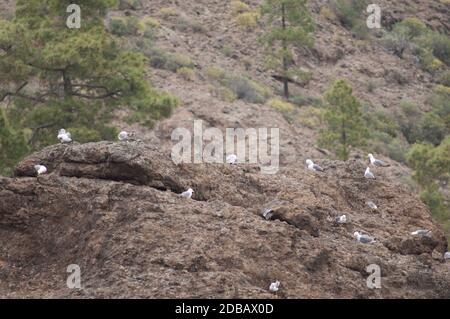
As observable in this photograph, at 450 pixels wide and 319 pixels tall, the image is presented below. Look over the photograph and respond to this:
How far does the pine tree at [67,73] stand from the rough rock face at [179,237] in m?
10.3

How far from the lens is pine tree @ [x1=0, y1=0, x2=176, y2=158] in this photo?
24.7m

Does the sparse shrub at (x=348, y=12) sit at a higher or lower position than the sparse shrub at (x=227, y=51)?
lower

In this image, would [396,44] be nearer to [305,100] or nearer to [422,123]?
[422,123]

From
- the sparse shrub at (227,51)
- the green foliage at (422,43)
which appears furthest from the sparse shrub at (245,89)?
the green foliage at (422,43)

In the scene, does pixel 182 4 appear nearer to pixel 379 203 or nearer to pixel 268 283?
pixel 379 203

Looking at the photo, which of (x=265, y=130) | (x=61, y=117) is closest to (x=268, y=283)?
(x=61, y=117)

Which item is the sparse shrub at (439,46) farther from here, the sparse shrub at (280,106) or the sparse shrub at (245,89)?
the sparse shrub at (280,106)

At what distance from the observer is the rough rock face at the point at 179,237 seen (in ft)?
38.1

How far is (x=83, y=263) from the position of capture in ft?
39.0

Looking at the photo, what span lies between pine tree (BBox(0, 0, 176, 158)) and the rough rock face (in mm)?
10324

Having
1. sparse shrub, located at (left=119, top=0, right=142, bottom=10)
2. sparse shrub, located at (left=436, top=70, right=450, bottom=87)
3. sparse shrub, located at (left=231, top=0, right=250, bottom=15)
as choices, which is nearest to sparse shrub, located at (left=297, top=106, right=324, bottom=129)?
sparse shrub, located at (left=231, top=0, right=250, bottom=15)

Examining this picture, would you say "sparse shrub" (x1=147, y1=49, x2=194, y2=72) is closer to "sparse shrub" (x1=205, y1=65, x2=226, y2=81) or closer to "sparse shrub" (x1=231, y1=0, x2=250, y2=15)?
"sparse shrub" (x1=205, y1=65, x2=226, y2=81)

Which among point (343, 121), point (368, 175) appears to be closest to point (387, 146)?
point (343, 121)

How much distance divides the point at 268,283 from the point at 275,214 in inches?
67.0
